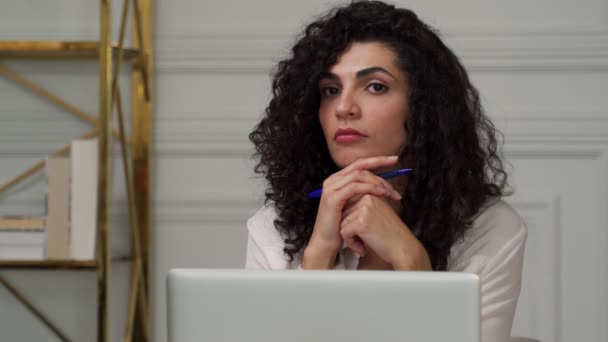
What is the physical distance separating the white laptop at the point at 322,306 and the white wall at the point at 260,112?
195 centimetres

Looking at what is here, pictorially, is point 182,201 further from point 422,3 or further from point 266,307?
point 266,307

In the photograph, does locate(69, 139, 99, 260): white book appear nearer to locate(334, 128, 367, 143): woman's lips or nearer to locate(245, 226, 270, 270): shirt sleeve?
locate(245, 226, 270, 270): shirt sleeve

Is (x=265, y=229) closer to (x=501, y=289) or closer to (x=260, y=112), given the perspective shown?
(x=501, y=289)

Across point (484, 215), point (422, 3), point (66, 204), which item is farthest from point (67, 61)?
point (484, 215)

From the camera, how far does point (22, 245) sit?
2420 millimetres

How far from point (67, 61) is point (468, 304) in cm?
222

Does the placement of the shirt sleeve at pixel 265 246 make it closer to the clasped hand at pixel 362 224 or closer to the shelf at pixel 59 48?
the clasped hand at pixel 362 224

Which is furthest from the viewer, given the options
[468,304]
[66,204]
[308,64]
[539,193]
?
[539,193]

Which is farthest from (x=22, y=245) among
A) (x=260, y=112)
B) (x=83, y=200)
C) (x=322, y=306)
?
(x=322, y=306)

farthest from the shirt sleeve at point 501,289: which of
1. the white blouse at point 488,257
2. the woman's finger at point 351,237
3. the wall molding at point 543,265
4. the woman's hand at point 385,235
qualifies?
the wall molding at point 543,265

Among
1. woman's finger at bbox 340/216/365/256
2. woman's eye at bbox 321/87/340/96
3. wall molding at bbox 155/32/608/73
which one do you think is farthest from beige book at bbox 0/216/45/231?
woman's finger at bbox 340/216/365/256

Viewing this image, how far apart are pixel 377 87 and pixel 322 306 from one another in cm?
102

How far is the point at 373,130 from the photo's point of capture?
63.7 inches

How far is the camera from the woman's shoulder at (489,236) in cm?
157
